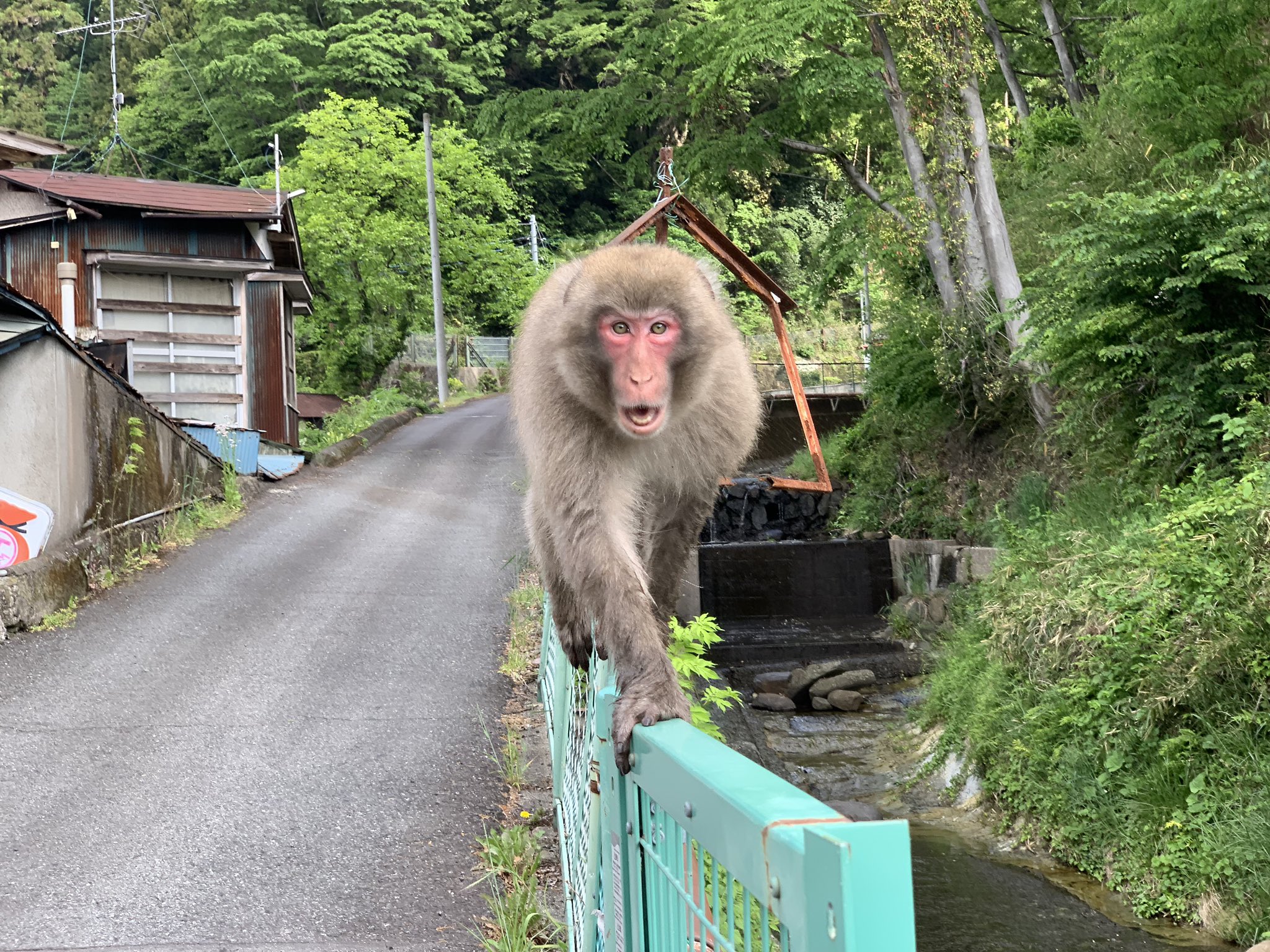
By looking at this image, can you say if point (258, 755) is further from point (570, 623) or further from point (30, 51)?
point (30, 51)

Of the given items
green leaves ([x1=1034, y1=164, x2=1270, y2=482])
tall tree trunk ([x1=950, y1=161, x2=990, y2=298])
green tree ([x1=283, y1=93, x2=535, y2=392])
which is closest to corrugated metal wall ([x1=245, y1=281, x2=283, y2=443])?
green tree ([x1=283, y1=93, x2=535, y2=392])

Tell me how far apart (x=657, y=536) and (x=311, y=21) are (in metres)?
44.2

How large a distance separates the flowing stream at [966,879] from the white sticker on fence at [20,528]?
5.11 metres

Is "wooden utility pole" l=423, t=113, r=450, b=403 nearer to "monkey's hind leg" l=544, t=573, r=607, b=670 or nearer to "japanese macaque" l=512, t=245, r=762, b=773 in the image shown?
"japanese macaque" l=512, t=245, r=762, b=773

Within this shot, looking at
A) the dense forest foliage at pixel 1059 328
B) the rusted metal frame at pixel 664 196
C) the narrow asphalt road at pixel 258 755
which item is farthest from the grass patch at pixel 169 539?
the rusted metal frame at pixel 664 196

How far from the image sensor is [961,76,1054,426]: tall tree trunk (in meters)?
12.0

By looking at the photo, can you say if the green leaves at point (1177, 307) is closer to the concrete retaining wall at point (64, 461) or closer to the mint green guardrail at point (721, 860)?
the mint green guardrail at point (721, 860)

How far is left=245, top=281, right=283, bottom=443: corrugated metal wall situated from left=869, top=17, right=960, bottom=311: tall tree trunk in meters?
10.3

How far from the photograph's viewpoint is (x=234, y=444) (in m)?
15.7

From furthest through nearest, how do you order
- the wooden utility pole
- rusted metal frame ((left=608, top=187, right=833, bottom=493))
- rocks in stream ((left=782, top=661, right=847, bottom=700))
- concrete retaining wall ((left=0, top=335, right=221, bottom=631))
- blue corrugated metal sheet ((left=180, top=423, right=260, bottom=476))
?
the wooden utility pole → blue corrugated metal sheet ((left=180, top=423, right=260, bottom=476)) → rocks in stream ((left=782, top=661, right=847, bottom=700)) → concrete retaining wall ((left=0, top=335, right=221, bottom=631)) → rusted metal frame ((left=608, top=187, right=833, bottom=493))

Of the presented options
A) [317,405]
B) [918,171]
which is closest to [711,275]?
[918,171]

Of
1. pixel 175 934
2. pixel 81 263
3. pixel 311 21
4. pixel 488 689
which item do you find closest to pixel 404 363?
pixel 311 21

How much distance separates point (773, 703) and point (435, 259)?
22378 millimetres

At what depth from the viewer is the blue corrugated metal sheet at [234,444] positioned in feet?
50.6
